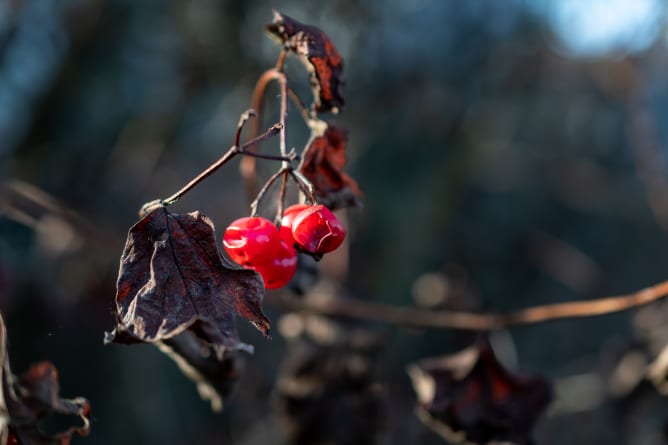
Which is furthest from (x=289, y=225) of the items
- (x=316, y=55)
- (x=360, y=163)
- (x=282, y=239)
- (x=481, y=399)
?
(x=360, y=163)

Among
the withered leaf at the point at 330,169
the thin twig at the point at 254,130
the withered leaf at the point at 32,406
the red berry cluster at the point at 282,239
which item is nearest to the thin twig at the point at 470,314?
the thin twig at the point at 254,130

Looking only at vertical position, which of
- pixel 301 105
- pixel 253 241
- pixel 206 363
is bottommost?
pixel 206 363

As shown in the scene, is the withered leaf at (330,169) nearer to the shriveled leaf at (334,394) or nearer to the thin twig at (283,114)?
the thin twig at (283,114)

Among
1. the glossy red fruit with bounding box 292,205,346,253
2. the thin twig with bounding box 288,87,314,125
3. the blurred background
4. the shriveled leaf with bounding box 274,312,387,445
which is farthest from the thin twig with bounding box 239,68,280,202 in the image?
the blurred background

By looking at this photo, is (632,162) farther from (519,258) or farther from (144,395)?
(144,395)

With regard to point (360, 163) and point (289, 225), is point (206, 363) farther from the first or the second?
point (360, 163)

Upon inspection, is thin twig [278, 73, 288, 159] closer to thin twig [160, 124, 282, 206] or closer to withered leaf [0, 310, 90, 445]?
thin twig [160, 124, 282, 206]
